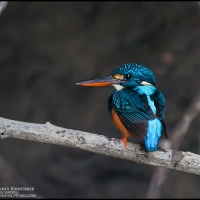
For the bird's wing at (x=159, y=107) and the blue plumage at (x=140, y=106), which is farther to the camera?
the bird's wing at (x=159, y=107)

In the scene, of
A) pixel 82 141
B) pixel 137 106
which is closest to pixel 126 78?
pixel 137 106

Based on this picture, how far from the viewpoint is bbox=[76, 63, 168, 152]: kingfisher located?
2.48 m

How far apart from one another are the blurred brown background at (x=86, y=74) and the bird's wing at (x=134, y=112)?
1562 millimetres

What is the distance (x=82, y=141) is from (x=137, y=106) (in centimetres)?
45

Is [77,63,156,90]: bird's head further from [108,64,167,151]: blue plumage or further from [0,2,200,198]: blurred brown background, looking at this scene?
[0,2,200,198]: blurred brown background

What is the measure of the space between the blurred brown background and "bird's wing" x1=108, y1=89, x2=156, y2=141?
1562 mm

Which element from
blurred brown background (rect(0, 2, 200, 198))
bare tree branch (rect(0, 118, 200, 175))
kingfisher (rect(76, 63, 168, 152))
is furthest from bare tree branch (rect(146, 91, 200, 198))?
bare tree branch (rect(0, 118, 200, 175))

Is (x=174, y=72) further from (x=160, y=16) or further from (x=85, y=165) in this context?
(x=85, y=165)

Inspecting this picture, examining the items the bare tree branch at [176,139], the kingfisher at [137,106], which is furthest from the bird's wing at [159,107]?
the bare tree branch at [176,139]

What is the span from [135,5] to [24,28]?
1.04m

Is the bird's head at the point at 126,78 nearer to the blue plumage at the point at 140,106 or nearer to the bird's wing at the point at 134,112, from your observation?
the blue plumage at the point at 140,106

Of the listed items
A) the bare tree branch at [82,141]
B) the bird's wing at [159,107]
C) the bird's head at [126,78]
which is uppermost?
the bird's head at [126,78]

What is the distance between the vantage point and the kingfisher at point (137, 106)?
248cm

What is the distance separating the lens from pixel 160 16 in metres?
4.24
